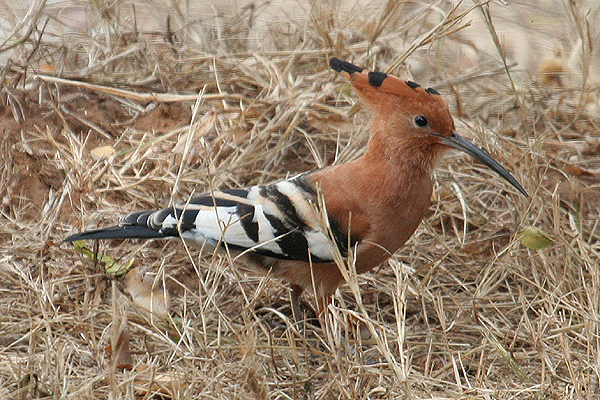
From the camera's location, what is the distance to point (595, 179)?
3.20 meters

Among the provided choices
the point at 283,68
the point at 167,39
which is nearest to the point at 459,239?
the point at 283,68

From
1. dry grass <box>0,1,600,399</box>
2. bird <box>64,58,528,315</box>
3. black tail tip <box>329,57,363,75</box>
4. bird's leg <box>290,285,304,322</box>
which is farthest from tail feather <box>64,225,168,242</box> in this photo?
black tail tip <box>329,57,363,75</box>

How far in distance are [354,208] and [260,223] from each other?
294mm

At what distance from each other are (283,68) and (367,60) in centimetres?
43

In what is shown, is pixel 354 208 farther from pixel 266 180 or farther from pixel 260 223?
pixel 266 180

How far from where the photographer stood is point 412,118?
2457 millimetres

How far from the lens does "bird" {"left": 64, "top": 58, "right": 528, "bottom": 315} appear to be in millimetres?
2453

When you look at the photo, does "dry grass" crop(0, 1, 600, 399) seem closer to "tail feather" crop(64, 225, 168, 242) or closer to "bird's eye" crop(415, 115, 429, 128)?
"tail feather" crop(64, 225, 168, 242)

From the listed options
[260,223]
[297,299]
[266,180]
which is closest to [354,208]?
[260,223]

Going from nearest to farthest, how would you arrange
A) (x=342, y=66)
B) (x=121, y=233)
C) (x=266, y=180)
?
(x=121, y=233) < (x=342, y=66) < (x=266, y=180)

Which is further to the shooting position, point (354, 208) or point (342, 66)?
point (342, 66)

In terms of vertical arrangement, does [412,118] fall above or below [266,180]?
above

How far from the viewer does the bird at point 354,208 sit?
2.45 metres

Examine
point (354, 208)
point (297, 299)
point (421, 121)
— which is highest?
point (421, 121)
